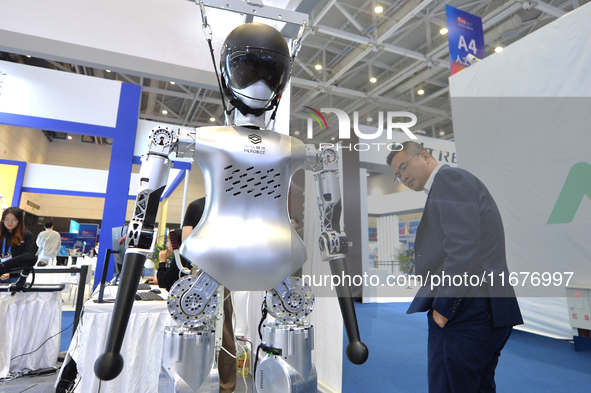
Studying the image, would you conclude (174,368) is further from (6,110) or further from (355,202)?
(6,110)

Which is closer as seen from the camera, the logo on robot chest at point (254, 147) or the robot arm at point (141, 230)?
the robot arm at point (141, 230)

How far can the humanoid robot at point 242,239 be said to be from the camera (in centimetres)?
116

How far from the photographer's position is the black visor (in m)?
1.29

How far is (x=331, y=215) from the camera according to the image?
145cm

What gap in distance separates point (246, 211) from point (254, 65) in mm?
544

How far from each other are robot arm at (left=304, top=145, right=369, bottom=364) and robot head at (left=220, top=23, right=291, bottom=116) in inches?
11.6

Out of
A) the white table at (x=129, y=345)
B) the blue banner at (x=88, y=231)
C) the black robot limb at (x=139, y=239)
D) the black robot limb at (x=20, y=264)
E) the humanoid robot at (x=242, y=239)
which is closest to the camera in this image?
the black robot limb at (x=139, y=239)

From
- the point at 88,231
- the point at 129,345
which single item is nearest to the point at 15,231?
the point at 129,345

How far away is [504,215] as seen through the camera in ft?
4.54

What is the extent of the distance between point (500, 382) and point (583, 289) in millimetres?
550

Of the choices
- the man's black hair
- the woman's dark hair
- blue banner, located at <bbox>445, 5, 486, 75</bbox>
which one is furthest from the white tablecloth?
blue banner, located at <bbox>445, 5, 486, 75</bbox>

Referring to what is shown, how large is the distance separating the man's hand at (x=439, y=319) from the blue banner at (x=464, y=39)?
107 centimetres

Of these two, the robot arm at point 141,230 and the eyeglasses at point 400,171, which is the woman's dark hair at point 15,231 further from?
the eyeglasses at point 400,171

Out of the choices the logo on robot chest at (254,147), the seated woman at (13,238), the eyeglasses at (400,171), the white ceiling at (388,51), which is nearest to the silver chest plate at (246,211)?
the logo on robot chest at (254,147)
